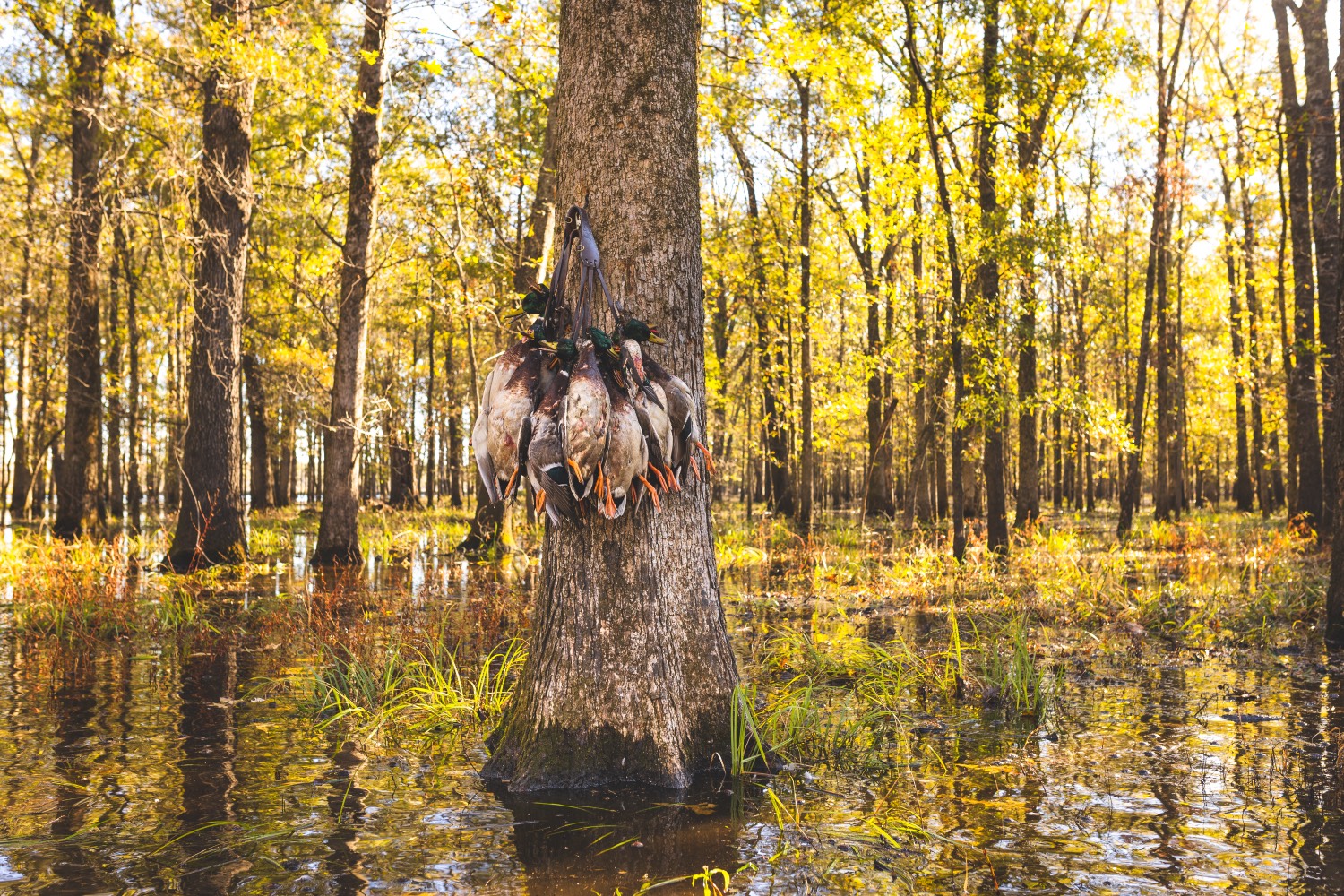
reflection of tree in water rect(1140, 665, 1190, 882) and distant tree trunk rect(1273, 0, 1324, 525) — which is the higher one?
distant tree trunk rect(1273, 0, 1324, 525)

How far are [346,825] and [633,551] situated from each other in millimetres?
1696

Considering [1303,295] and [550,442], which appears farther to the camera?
[1303,295]

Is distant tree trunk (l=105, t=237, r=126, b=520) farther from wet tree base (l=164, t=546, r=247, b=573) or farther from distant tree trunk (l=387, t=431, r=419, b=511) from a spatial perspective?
distant tree trunk (l=387, t=431, r=419, b=511)

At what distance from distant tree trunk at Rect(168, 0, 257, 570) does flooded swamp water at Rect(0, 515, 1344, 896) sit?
7.49 m

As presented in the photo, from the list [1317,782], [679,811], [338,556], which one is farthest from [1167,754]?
[338,556]

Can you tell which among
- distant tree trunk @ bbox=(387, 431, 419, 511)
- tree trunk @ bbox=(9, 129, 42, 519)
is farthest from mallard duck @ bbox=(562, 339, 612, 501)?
distant tree trunk @ bbox=(387, 431, 419, 511)

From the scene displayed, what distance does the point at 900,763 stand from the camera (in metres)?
4.57

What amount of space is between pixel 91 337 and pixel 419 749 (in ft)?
57.1

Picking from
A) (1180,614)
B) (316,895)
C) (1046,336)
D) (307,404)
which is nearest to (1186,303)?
(1046,336)

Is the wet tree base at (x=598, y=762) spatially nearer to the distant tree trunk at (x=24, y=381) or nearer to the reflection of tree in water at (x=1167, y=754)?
the reflection of tree in water at (x=1167, y=754)

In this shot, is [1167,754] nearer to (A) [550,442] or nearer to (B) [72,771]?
(A) [550,442]

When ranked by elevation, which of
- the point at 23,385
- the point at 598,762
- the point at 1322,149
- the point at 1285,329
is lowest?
the point at 598,762

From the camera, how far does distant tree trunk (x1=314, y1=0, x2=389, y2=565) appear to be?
13891 mm

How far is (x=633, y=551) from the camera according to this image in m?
4.02
